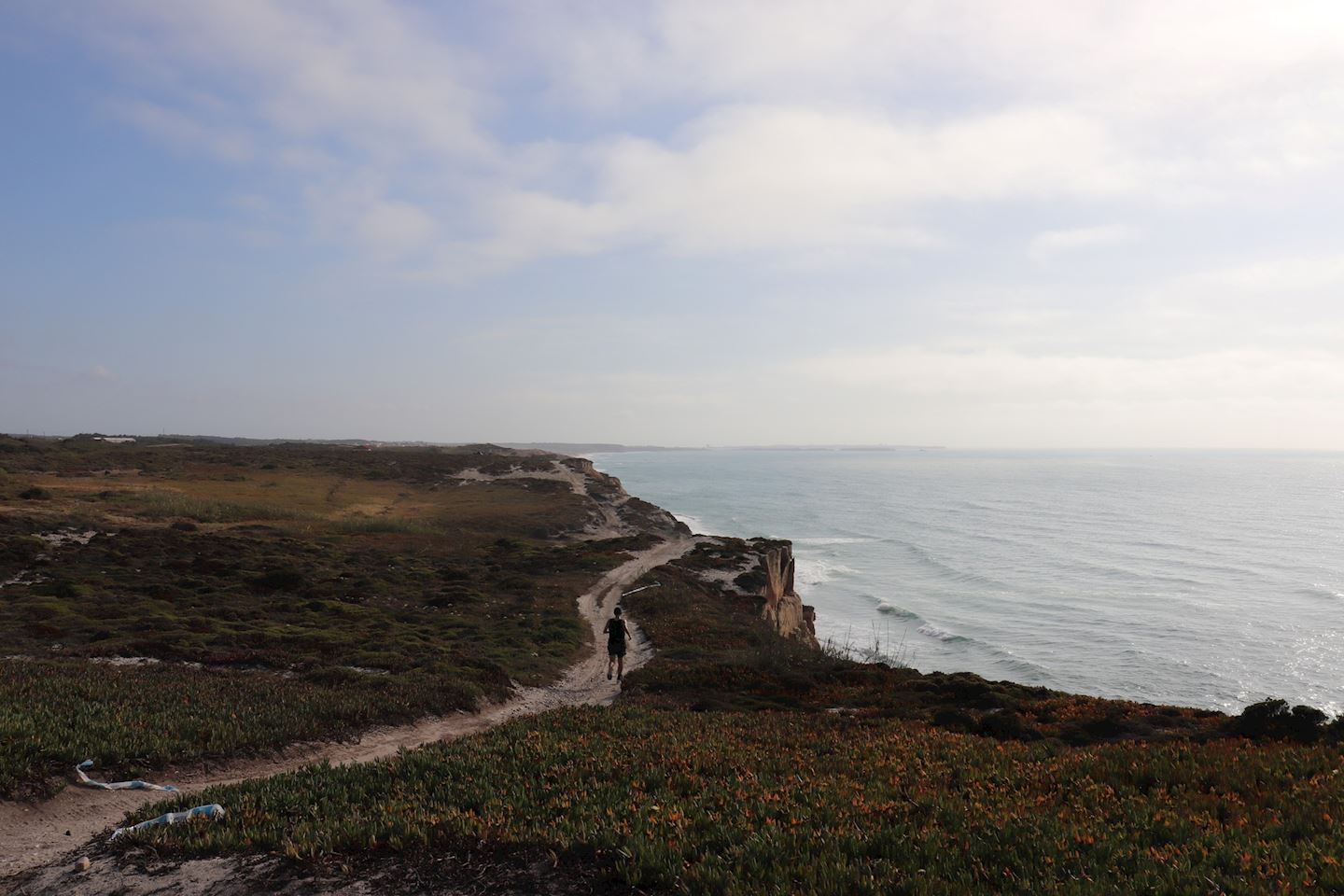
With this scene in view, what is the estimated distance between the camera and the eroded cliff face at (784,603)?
43312 millimetres

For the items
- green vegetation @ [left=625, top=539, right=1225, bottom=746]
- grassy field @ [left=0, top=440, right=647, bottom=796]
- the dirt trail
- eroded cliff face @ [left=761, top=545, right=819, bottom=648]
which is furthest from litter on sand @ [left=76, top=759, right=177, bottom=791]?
eroded cliff face @ [left=761, top=545, right=819, bottom=648]

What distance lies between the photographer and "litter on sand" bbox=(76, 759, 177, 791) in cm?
1170

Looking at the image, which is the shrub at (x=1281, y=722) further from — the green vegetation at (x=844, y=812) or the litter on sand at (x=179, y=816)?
the litter on sand at (x=179, y=816)

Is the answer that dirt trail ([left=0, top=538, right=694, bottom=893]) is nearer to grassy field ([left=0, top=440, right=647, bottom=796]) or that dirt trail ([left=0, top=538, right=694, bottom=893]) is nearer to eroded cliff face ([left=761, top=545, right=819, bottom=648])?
grassy field ([left=0, top=440, right=647, bottom=796])

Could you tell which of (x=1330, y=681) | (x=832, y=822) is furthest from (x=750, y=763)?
(x=1330, y=681)

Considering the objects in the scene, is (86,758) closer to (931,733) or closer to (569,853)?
(569,853)

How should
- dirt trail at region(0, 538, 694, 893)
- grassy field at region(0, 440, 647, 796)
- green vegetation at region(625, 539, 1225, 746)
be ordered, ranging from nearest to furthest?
dirt trail at region(0, 538, 694, 893) < grassy field at region(0, 440, 647, 796) < green vegetation at region(625, 539, 1225, 746)

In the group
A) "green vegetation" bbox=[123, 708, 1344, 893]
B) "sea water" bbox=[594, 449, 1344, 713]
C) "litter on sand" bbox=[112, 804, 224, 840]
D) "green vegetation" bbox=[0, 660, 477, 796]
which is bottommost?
"sea water" bbox=[594, 449, 1344, 713]

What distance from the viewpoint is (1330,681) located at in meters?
40.0

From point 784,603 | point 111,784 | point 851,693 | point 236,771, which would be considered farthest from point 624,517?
point 111,784

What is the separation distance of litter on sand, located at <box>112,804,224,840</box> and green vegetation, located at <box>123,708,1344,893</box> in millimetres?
280

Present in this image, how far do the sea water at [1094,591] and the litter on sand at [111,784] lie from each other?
41092 millimetres

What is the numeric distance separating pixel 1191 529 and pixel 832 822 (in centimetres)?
11924

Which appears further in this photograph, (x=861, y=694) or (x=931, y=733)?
(x=861, y=694)
